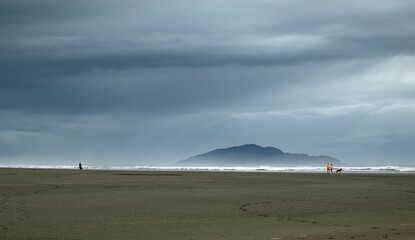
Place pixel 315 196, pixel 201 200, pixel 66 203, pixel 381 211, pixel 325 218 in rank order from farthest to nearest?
pixel 315 196, pixel 201 200, pixel 66 203, pixel 381 211, pixel 325 218

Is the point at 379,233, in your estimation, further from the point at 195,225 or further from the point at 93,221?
the point at 93,221

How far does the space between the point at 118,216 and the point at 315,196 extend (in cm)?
1251

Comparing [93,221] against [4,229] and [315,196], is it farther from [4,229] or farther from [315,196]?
[315,196]

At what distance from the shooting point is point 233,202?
942 inches

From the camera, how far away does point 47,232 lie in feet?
47.4

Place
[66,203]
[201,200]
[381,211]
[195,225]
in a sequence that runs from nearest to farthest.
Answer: [195,225], [381,211], [66,203], [201,200]

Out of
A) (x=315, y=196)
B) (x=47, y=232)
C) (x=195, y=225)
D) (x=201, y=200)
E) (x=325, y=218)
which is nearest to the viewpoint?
(x=47, y=232)

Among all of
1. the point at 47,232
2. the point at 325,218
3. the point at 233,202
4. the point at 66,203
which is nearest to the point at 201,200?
the point at 233,202

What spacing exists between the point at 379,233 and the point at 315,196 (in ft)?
43.0

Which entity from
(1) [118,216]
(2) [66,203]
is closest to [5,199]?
(2) [66,203]

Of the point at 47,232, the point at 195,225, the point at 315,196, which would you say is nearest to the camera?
the point at 47,232

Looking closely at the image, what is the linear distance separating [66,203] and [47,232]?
8.74 meters

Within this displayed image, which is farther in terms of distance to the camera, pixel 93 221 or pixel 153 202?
pixel 153 202

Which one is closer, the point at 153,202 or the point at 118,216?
the point at 118,216
